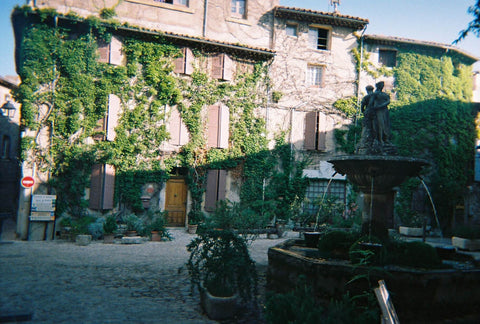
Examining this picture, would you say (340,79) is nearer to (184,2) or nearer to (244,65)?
(244,65)

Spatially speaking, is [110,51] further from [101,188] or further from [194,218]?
[194,218]

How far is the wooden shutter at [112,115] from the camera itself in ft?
42.3

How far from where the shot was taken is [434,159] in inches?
658

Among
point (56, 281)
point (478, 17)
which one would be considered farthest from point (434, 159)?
point (56, 281)

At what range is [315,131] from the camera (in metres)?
16.2

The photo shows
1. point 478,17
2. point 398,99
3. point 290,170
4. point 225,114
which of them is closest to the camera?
point 478,17

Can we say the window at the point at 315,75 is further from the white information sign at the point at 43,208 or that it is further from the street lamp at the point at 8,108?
the street lamp at the point at 8,108

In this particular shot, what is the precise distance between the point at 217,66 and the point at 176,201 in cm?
597

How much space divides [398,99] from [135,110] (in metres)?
12.3

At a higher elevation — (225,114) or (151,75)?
(151,75)

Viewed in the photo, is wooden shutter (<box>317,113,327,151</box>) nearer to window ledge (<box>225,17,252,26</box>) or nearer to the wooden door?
window ledge (<box>225,17,252,26</box>)

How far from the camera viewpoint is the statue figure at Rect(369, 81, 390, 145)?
674 cm

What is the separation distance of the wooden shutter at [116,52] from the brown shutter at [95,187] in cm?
404

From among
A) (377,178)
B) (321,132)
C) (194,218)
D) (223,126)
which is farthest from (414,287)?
(321,132)
